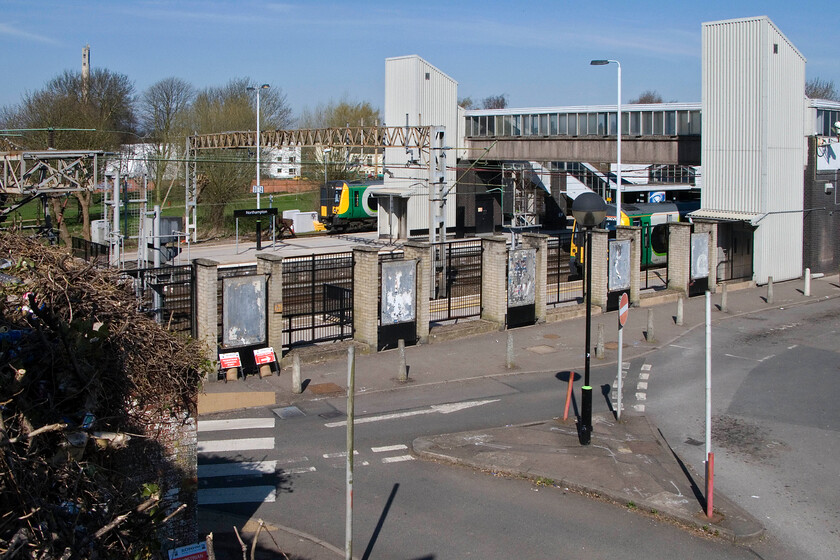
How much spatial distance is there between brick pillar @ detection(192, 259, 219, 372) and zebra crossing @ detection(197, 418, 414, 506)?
284 centimetres

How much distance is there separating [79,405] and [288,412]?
379 inches

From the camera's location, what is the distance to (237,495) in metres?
11.8

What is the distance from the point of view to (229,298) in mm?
17969

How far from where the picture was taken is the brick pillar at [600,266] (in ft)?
83.9

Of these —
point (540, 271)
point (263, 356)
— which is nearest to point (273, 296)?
point (263, 356)

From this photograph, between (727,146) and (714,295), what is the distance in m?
6.21

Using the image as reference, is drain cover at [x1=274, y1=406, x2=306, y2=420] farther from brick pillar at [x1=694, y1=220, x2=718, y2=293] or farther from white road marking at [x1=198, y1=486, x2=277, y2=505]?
brick pillar at [x1=694, y1=220, x2=718, y2=293]

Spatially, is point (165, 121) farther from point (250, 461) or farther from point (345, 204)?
point (250, 461)

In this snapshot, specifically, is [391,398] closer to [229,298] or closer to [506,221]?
[229,298]

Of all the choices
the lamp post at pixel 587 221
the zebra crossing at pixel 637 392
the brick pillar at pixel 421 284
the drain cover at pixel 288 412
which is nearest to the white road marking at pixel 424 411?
the drain cover at pixel 288 412

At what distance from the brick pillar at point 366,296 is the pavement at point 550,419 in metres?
0.56

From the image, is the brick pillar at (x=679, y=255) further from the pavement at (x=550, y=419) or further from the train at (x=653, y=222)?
the train at (x=653, y=222)

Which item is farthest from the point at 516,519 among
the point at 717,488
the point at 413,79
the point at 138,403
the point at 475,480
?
the point at 413,79

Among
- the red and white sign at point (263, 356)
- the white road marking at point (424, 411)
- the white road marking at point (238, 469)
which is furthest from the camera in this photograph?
the red and white sign at point (263, 356)
